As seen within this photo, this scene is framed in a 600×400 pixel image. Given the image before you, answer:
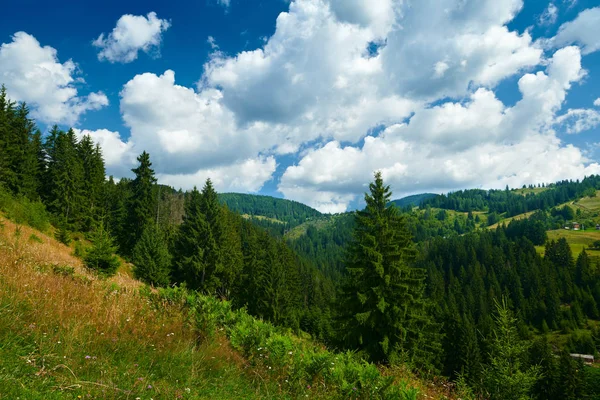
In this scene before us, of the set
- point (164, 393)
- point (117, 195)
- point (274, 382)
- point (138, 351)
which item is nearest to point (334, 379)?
point (274, 382)

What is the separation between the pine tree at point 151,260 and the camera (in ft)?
106

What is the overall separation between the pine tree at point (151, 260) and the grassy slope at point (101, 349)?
2733cm

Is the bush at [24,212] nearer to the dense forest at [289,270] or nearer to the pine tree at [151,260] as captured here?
the dense forest at [289,270]

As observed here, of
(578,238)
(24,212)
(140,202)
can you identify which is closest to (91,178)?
(140,202)

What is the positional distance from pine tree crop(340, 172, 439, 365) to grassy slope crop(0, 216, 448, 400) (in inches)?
586

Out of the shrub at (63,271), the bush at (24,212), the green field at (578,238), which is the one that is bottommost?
the green field at (578,238)

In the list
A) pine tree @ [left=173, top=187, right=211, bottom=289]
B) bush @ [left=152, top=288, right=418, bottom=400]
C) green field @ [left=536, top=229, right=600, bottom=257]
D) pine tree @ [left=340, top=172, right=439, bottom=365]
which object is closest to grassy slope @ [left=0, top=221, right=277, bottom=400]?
bush @ [left=152, top=288, right=418, bottom=400]

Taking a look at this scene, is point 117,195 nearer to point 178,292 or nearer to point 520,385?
point 178,292

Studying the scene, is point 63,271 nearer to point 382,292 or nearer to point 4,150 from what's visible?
point 382,292

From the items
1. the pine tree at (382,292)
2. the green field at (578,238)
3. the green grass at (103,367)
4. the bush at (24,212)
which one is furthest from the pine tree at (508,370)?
the green field at (578,238)

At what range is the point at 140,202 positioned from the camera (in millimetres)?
44469

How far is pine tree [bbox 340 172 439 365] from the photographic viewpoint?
1952 centimetres

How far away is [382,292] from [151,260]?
970 inches

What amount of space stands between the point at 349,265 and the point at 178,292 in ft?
50.3
